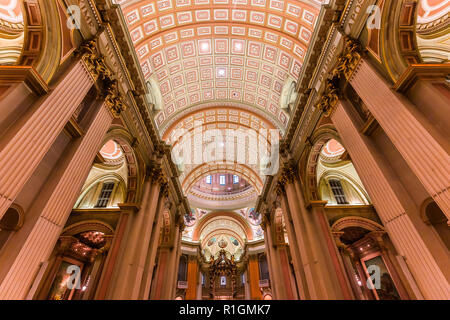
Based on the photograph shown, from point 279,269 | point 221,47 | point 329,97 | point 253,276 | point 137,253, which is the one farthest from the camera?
point 253,276

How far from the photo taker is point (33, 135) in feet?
15.2

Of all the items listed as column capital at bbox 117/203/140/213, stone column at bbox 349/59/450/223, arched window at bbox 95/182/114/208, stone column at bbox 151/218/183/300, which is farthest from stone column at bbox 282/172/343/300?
arched window at bbox 95/182/114/208

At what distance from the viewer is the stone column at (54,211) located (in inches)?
171

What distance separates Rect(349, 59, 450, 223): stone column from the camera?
409cm

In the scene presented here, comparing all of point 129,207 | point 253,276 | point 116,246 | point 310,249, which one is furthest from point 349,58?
point 253,276

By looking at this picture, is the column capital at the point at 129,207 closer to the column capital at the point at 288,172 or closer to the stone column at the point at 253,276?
the column capital at the point at 288,172

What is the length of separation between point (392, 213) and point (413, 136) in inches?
78.3

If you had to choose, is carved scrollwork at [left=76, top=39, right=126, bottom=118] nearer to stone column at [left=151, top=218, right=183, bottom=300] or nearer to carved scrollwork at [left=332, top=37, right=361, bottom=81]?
carved scrollwork at [left=332, top=37, right=361, bottom=81]

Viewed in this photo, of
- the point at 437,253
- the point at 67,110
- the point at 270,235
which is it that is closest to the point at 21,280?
the point at 67,110

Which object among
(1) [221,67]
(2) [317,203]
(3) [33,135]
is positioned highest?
(1) [221,67]

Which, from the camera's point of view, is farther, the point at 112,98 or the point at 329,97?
the point at 329,97

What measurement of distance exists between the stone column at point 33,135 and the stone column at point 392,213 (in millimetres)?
8597

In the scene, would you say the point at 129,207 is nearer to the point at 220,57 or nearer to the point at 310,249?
the point at 310,249

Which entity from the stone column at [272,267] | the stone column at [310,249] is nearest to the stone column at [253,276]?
the stone column at [272,267]
